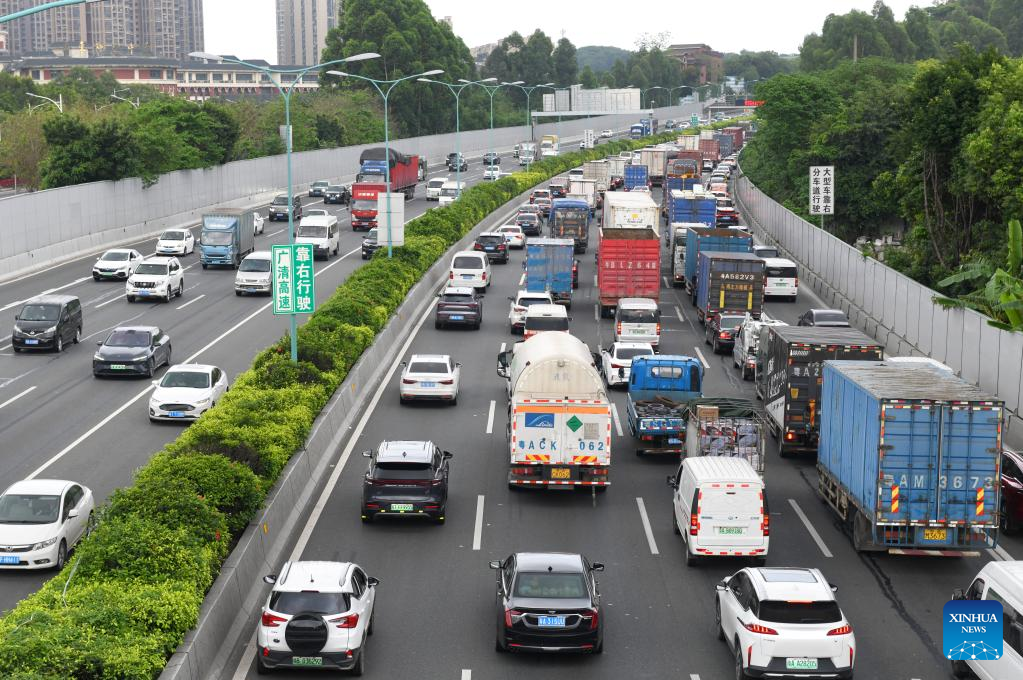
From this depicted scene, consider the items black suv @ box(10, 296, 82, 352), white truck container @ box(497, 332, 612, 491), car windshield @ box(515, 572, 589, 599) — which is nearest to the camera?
car windshield @ box(515, 572, 589, 599)

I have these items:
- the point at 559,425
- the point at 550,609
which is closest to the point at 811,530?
the point at 559,425

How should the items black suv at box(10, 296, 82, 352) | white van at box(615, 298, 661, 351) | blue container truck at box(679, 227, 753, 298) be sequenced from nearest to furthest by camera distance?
1. black suv at box(10, 296, 82, 352)
2. white van at box(615, 298, 661, 351)
3. blue container truck at box(679, 227, 753, 298)

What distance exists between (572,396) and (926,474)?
7811 millimetres

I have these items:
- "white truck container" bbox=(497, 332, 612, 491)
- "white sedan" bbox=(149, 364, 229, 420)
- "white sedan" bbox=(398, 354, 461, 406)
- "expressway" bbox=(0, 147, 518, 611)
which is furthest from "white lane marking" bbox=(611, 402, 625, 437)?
"expressway" bbox=(0, 147, 518, 611)

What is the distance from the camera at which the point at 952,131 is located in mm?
53344

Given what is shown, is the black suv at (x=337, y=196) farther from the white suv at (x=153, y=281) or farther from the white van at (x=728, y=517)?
the white van at (x=728, y=517)

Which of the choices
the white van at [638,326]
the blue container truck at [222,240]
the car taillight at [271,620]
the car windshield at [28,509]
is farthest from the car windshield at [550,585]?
the blue container truck at [222,240]

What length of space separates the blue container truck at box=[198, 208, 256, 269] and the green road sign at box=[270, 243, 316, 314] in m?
28.7

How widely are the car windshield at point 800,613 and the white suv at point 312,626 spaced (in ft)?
19.4

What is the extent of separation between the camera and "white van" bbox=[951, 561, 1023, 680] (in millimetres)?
17219

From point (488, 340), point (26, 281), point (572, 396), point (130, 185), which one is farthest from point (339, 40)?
point (572, 396)

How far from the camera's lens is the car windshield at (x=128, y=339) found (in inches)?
1556

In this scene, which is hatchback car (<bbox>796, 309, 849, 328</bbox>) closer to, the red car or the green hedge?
the green hedge

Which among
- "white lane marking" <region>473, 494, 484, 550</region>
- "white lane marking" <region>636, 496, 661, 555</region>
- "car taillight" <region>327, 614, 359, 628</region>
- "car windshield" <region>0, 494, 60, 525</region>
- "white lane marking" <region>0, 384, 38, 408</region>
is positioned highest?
"car windshield" <region>0, 494, 60, 525</region>
